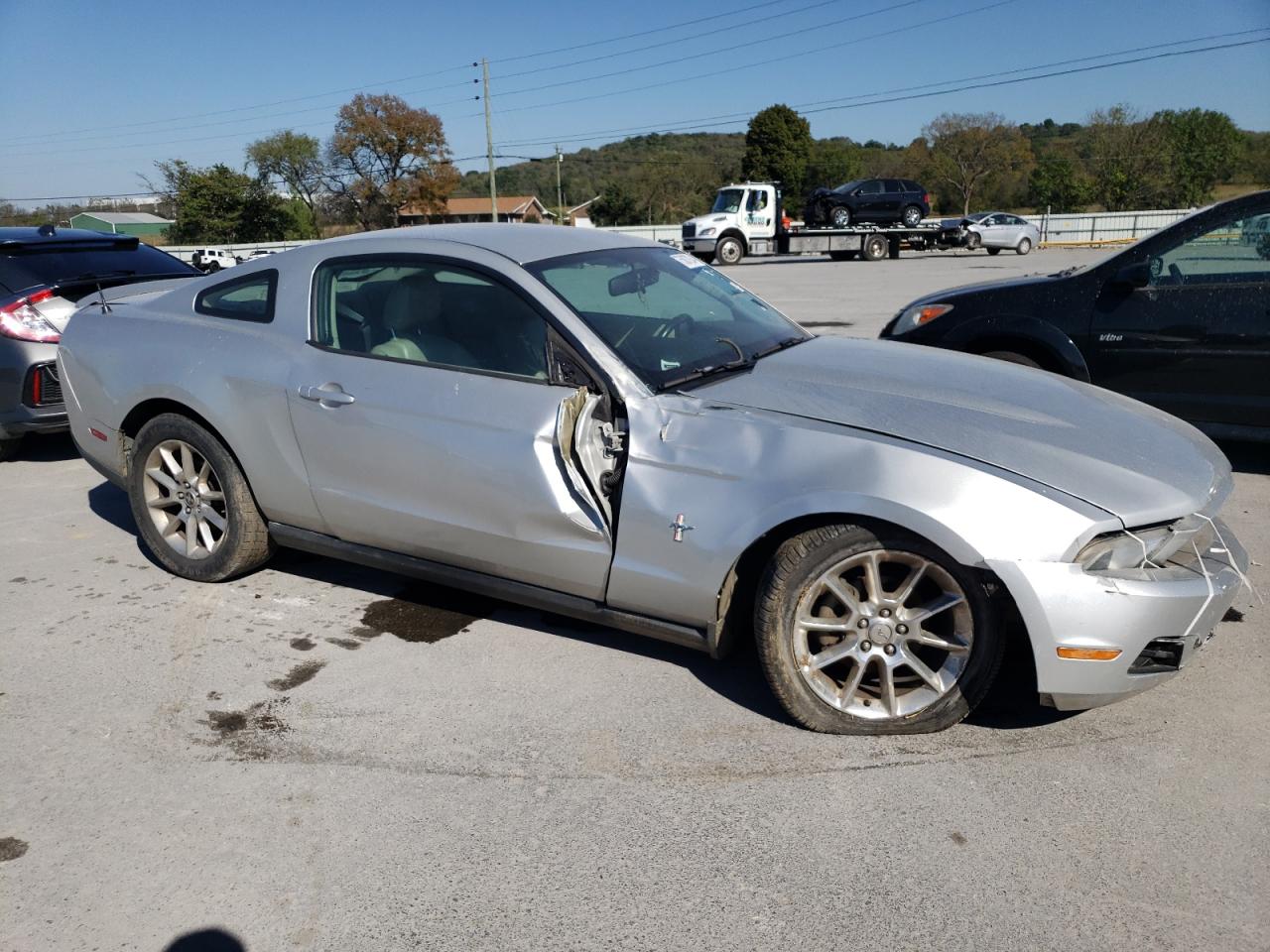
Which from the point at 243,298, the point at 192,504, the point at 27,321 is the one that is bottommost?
the point at 192,504

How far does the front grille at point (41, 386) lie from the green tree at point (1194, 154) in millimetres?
63644

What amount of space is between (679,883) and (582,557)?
1.24 m

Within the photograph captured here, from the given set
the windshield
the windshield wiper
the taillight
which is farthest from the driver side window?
the windshield

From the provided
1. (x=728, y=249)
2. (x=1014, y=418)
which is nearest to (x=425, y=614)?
(x=1014, y=418)

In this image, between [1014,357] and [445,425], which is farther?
[1014,357]

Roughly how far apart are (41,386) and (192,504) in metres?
2.97

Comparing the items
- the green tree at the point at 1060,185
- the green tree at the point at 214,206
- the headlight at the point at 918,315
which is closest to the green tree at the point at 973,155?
the green tree at the point at 1060,185

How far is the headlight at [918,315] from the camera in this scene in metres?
6.39

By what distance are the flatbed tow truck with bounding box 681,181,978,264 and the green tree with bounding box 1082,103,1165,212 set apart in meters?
33.1

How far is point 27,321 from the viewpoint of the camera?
21.8 feet

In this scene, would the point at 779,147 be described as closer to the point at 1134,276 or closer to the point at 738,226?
the point at 738,226

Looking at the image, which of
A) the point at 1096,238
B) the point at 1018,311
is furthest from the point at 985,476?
the point at 1096,238

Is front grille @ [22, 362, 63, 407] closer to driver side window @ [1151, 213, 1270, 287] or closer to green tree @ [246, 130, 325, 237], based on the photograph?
driver side window @ [1151, 213, 1270, 287]

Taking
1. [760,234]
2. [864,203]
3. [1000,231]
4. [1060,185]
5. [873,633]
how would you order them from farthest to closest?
[1060,185] < [1000,231] < [864,203] < [760,234] < [873,633]
